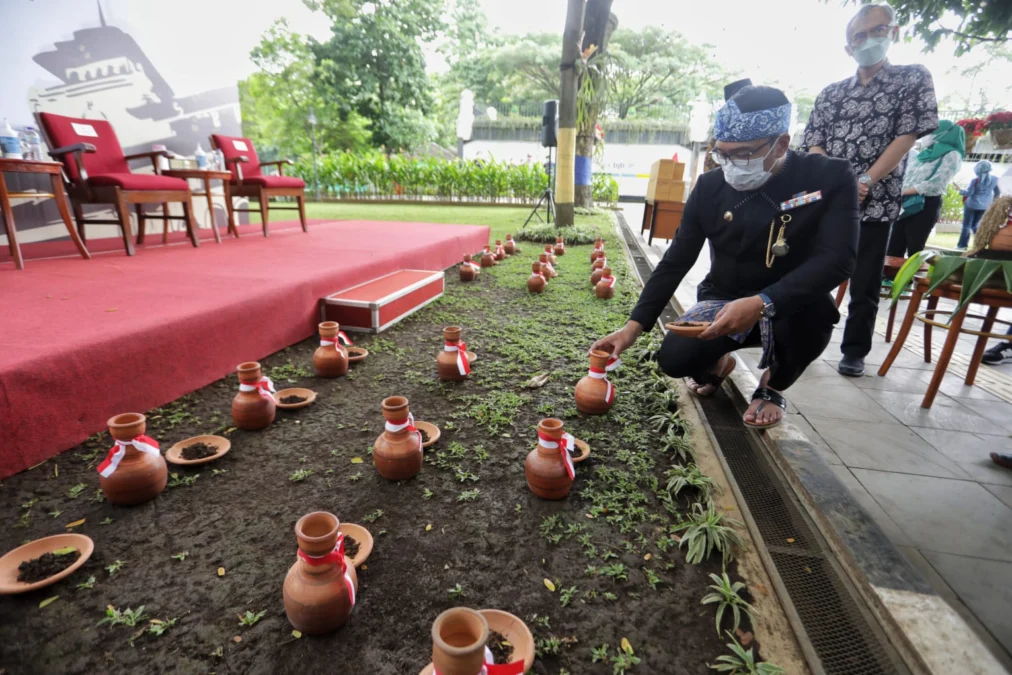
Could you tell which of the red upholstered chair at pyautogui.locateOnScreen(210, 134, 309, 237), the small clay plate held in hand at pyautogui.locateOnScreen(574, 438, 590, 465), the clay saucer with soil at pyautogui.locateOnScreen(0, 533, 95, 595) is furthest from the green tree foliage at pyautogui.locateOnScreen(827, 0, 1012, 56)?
the red upholstered chair at pyautogui.locateOnScreen(210, 134, 309, 237)

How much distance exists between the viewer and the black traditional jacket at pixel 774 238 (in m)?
1.76

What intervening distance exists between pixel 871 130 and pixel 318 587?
3218 millimetres

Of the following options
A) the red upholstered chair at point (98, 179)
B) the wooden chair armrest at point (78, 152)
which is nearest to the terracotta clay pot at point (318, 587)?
the red upholstered chair at point (98, 179)

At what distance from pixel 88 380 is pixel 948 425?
3562 millimetres

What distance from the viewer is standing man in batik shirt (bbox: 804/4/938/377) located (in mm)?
2406

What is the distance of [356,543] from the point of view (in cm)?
133

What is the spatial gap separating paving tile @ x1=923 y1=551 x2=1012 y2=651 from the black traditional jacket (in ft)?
2.88

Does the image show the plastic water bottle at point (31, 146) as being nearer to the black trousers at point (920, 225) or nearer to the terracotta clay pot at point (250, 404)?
the terracotta clay pot at point (250, 404)

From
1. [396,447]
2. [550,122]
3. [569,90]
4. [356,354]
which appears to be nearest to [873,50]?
[396,447]

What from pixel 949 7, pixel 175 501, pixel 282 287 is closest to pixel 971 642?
pixel 175 501

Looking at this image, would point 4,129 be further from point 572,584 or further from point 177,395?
point 572,584

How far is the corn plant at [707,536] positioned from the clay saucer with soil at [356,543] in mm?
883

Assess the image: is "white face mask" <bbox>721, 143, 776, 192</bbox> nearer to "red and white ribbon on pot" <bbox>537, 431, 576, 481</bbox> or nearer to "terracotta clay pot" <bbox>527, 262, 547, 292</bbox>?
"red and white ribbon on pot" <bbox>537, 431, 576, 481</bbox>

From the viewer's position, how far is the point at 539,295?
4316mm
